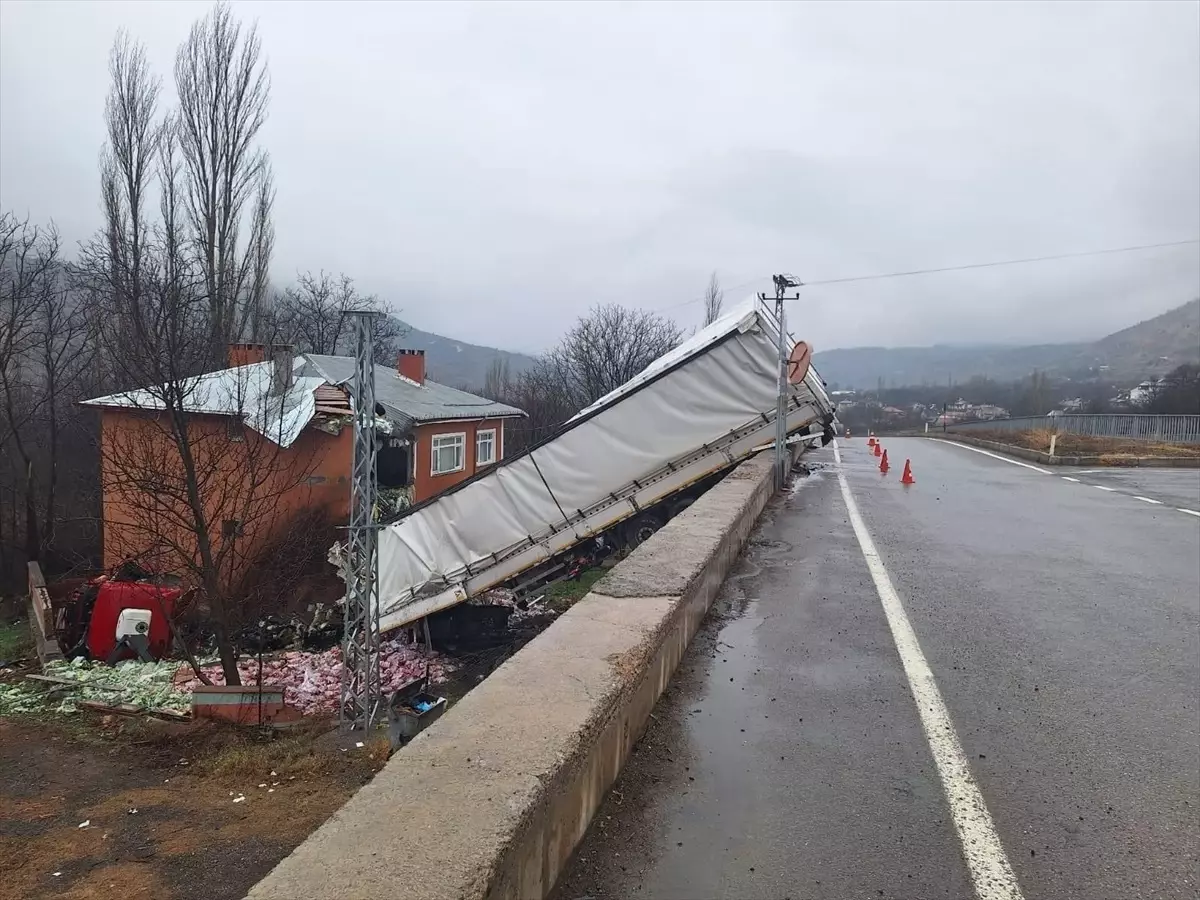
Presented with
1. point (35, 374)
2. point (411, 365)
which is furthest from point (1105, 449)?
point (35, 374)

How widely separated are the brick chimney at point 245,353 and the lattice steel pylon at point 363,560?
1744cm

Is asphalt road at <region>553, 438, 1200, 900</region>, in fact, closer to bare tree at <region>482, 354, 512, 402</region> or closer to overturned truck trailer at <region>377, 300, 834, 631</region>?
overturned truck trailer at <region>377, 300, 834, 631</region>

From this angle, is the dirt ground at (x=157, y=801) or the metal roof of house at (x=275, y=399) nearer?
the dirt ground at (x=157, y=801)

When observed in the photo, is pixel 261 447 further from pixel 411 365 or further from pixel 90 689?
pixel 411 365

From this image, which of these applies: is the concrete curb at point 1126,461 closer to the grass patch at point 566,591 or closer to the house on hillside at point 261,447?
the grass patch at point 566,591

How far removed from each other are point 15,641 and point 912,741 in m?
22.3

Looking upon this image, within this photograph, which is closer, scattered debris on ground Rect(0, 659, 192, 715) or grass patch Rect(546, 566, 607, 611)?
scattered debris on ground Rect(0, 659, 192, 715)

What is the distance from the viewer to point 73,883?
20.4ft

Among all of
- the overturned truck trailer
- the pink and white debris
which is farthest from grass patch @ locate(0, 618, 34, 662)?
the overturned truck trailer

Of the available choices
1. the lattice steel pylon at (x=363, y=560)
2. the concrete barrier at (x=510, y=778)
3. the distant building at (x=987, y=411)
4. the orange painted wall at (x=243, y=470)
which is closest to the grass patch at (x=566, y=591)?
the orange painted wall at (x=243, y=470)

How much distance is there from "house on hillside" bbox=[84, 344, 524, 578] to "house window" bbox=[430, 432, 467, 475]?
0.05 meters

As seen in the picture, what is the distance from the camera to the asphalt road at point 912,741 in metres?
2.66

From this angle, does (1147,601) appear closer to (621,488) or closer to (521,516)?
(621,488)

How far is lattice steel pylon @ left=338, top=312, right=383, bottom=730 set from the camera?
10.6m
